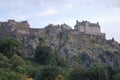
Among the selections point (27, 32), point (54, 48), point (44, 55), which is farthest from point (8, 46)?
point (27, 32)

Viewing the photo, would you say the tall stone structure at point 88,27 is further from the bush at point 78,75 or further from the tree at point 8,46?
the bush at point 78,75

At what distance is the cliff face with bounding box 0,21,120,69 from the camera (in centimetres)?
11931

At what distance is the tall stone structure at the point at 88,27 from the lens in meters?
154

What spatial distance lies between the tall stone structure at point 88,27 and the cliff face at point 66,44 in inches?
692

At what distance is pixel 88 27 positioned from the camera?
512 feet

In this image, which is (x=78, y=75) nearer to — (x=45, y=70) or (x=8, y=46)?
(x=45, y=70)

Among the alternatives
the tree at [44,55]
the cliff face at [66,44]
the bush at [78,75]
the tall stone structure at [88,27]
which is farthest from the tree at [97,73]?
the tall stone structure at [88,27]

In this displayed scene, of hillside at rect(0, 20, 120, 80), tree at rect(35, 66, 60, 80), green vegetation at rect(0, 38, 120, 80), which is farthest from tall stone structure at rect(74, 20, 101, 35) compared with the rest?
tree at rect(35, 66, 60, 80)

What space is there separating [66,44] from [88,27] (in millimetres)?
31775

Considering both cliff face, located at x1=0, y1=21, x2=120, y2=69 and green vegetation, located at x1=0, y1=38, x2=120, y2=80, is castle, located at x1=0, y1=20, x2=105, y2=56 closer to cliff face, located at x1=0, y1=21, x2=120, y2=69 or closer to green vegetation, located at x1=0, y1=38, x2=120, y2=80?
cliff face, located at x1=0, y1=21, x2=120, y2=69

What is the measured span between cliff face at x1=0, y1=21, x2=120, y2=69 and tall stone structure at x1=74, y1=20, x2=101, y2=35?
17.6 metres

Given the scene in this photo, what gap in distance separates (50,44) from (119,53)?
21.4 metres

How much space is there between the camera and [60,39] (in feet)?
417

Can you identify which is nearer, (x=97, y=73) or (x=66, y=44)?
(x=97, y=73)
